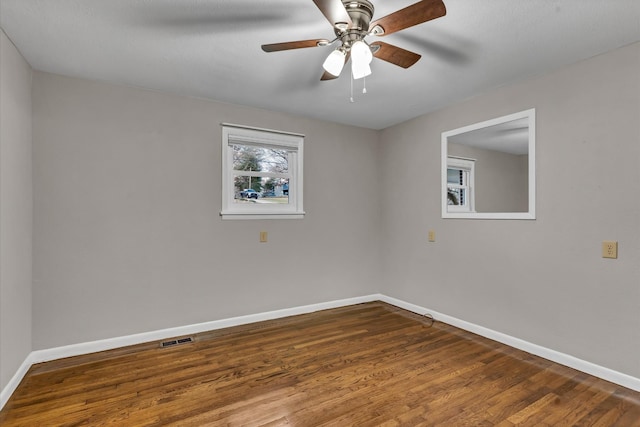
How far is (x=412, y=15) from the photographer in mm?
1586

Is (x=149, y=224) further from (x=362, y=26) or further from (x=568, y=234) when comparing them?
(x=568, y=234)

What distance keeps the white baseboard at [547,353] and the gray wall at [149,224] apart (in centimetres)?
144

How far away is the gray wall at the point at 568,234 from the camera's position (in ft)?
7.47

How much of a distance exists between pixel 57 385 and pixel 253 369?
1.34 metres

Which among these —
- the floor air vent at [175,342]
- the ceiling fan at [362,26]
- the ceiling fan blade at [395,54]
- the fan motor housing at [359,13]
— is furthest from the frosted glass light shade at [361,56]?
the floor air vent at [175,342]

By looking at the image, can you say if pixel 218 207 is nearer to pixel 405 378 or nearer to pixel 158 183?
pixel 158 183

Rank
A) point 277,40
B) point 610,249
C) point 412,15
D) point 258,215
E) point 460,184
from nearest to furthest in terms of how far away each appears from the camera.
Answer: point 412,15 → point 277,40 → point 610,249 → point 460,184 → point 258,215

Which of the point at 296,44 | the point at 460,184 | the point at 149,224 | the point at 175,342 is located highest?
the point at 296,44

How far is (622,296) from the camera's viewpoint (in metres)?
2.29

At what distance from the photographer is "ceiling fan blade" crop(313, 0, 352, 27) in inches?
59.9

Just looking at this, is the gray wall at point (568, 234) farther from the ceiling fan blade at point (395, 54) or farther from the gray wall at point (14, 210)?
the gray wall at point (14, 210)

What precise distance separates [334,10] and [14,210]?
8.14 feet

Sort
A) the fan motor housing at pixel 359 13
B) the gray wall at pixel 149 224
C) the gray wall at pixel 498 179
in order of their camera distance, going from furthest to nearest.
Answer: the gray wall at pixel 498 179
the gray wall at pixel 149 224
the fan motor housing at pixel 359 13

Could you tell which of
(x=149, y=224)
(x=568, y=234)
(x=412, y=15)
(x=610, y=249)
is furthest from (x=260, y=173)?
(x=610, y=249)
